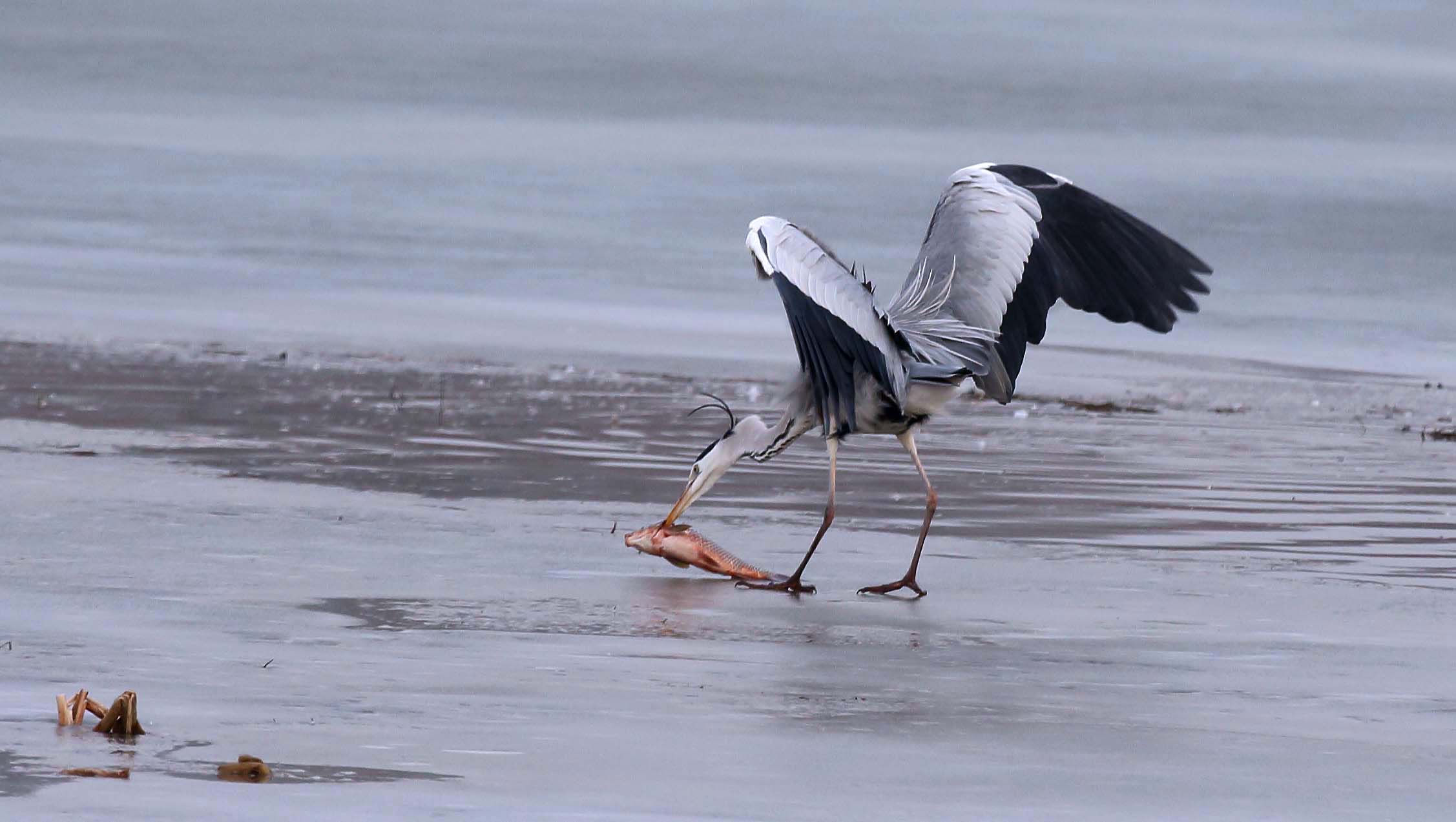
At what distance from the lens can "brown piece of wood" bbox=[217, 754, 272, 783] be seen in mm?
4957

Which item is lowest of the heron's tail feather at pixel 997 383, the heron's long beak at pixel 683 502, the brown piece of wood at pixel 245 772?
the brown piece of wood at pixel 245 772

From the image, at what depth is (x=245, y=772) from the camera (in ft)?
16.3

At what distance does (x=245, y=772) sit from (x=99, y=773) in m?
0.29

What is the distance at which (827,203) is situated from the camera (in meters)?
29.6

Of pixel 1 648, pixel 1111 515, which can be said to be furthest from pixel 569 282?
pixel 1 648

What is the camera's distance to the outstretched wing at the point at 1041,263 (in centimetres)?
912

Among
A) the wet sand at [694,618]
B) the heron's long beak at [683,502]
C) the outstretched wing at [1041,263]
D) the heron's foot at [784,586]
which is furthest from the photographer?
the outstretched wing at [1041,263]

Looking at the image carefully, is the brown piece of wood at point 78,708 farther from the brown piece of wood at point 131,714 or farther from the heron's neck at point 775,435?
the heron's neck at point 775,435

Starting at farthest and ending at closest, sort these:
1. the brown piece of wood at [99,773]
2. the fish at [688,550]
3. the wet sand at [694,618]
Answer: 1. the fish at [688,550]
2. the wet sand at [694,618]
3. the brown piece of wood at [99,773]

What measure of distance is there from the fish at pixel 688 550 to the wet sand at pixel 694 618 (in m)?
0.11

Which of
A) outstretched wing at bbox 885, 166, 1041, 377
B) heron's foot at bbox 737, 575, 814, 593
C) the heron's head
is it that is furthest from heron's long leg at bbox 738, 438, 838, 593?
outstretched wing at bbox 885, 166, 1041, 377

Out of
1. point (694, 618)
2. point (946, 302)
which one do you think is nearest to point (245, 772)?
point (694, 618)

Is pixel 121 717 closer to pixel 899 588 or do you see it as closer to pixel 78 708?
pixel 78 708

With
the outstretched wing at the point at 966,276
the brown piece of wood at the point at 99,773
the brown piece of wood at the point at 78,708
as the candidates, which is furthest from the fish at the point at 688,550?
the brown piece of wood at the point at 99,773
